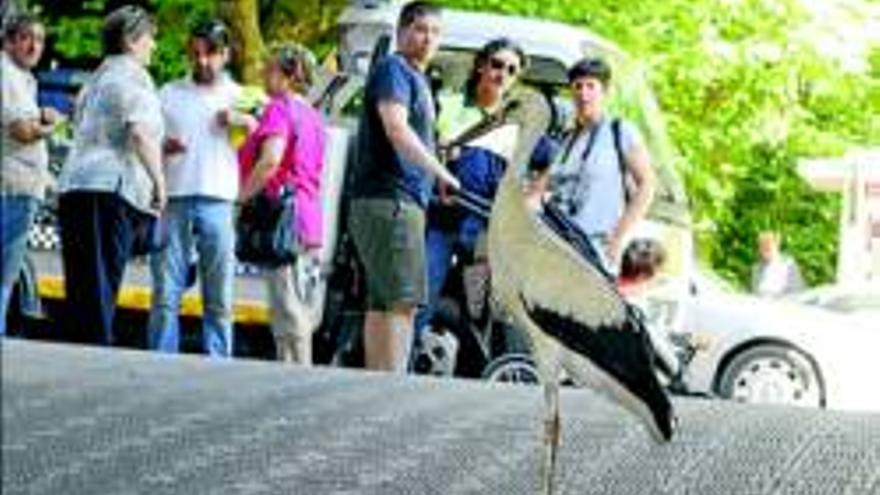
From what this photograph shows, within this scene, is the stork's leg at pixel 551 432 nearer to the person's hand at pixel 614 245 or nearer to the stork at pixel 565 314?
the stork at pixel 565 314

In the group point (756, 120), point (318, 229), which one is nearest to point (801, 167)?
point (756, 120)

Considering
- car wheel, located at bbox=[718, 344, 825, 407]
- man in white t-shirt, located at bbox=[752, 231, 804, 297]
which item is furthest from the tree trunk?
car wheel, located at bbox=[718, 344, 825, 407]

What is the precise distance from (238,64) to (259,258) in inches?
364

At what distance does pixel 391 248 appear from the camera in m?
6.87

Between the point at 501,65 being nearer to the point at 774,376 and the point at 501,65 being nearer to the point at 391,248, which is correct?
the point at 391,248

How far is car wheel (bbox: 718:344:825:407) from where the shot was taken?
11.9m

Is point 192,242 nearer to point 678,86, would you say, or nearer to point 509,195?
point 509,195

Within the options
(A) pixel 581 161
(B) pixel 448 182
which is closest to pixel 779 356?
(A) pixel 581 161

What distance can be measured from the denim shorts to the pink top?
148cm

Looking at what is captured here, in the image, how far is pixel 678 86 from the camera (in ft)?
71.9

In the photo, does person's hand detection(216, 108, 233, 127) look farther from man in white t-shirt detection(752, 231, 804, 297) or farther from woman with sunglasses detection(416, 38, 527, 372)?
man in white t-shirt detection(752, 231, 804, 297)

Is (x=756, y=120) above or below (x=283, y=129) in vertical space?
below

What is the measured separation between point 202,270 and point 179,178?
579 millimetres

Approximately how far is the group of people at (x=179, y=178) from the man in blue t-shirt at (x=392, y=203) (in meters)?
0.54
